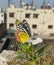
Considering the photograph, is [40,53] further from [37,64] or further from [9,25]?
[9,25]

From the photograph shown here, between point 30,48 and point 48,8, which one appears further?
point 48,8

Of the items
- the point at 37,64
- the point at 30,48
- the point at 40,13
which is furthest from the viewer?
the point at 40,13

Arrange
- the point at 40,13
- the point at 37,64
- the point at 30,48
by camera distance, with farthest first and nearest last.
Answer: the point at 40,13 → the point at 37,64 → the point at 30,48

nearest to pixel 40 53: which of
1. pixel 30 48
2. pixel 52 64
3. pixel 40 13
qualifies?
pixel 30 48

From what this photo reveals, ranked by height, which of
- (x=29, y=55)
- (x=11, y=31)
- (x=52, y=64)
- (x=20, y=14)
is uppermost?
(x=29, y=55)

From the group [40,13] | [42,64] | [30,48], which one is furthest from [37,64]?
[40,13]

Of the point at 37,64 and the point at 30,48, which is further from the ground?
the point at 30,48

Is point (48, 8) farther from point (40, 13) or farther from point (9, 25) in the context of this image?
→ point (9, 25)
